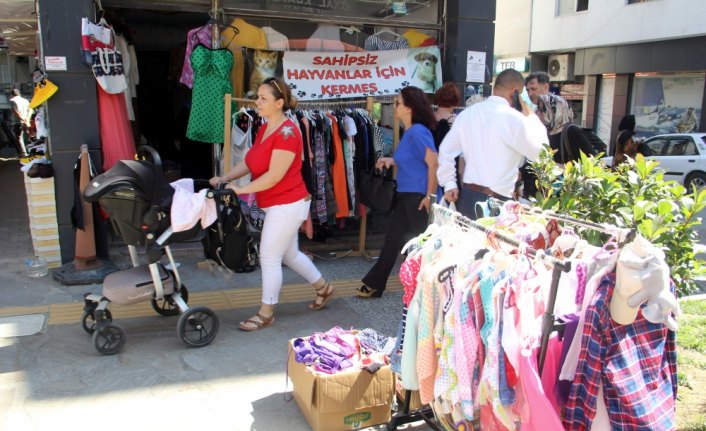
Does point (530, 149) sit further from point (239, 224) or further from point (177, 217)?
point (177, 217)

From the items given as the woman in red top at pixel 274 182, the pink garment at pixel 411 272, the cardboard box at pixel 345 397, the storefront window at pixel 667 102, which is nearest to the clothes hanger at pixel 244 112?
the woman in red top at pixel 274 182

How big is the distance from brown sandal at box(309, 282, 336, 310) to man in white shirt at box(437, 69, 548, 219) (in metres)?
1.29

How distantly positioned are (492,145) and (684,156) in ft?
37.4

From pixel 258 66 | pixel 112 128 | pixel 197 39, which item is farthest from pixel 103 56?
pixel 258 66

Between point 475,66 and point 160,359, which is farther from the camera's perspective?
point 475,66

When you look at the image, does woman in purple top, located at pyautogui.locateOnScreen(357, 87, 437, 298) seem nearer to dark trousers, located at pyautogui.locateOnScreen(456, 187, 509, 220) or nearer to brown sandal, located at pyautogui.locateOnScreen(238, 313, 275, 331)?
dark trousers, located at pyautogui.locateOnScreen(456, 187, 509, 220)

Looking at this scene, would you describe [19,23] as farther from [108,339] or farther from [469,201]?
[469,201]

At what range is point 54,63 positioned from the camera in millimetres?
5910

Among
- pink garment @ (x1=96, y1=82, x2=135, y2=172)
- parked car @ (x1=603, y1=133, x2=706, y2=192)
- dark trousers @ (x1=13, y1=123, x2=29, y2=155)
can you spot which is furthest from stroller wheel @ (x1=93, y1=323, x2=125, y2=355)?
parked car @ (x1=603, y1=133, x2=706, y2=192)

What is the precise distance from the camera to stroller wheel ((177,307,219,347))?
4.42 m

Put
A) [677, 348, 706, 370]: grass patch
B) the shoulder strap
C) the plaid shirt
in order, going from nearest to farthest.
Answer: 1. the plaid shirt
2. [677, 348, 706, 370]: grass patch
3. the shoulder strap

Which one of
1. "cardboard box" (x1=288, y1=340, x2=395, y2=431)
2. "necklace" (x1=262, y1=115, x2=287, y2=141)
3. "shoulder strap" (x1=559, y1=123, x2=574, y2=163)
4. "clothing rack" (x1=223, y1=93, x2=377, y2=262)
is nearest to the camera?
"cardboard box" (x1=288, y1=340, x2=395, y2=431)

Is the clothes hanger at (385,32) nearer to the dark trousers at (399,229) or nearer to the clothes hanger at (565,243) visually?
the dark trousers at (399,229)

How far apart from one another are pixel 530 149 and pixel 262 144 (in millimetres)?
2007
